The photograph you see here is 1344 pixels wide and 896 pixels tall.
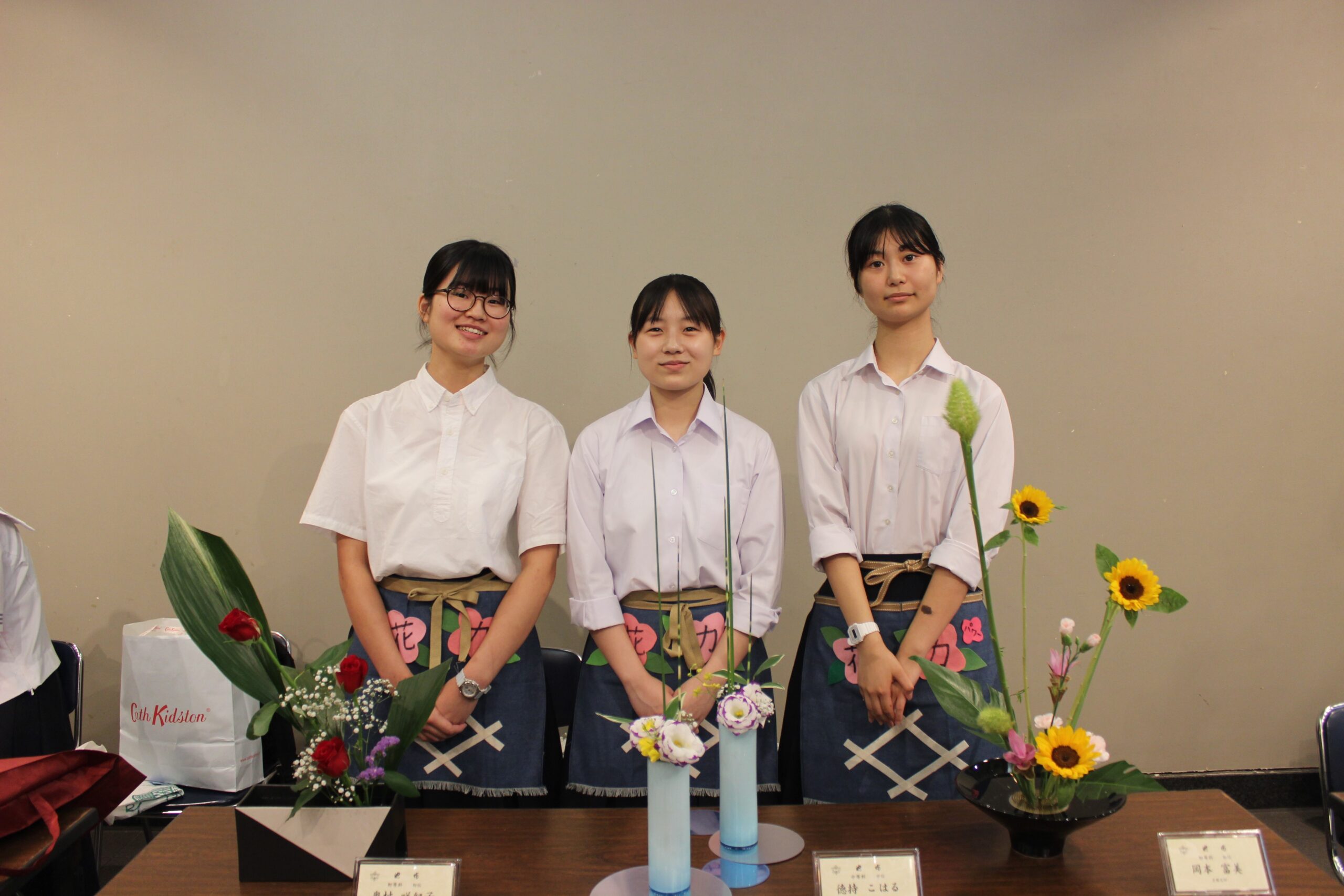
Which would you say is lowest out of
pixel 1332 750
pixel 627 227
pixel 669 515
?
pixel 1332 750

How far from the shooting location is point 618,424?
2080 mm

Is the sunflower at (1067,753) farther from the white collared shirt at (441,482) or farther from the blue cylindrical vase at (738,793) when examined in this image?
the white collared shirt at (441,482)

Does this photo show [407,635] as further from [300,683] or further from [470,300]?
[470,300]

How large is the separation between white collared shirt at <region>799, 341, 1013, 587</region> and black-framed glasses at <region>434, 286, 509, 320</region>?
743mm

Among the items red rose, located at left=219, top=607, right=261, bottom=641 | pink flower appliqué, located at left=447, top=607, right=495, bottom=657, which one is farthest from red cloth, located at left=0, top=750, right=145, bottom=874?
pink flower appliqué, located at left=447, top=607, right=495, bottom=657

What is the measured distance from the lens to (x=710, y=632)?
1.94 m

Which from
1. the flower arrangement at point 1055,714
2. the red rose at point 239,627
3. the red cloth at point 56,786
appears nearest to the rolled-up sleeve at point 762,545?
the flower arrangement at point 1055,714

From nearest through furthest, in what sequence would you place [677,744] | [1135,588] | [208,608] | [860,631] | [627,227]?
[677,744]
[1135,588]
[208,608]
[860,631]
[627,227]

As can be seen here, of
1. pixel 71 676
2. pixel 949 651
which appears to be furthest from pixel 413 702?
pixel 71 676

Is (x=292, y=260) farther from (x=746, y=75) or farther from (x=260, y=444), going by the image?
(x=746, y=75)

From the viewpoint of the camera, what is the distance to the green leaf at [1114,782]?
1.30m

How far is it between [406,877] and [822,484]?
3.78 ft

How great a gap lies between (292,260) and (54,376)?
806 millimetres

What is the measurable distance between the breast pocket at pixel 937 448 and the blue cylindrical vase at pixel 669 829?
98 centimetres
